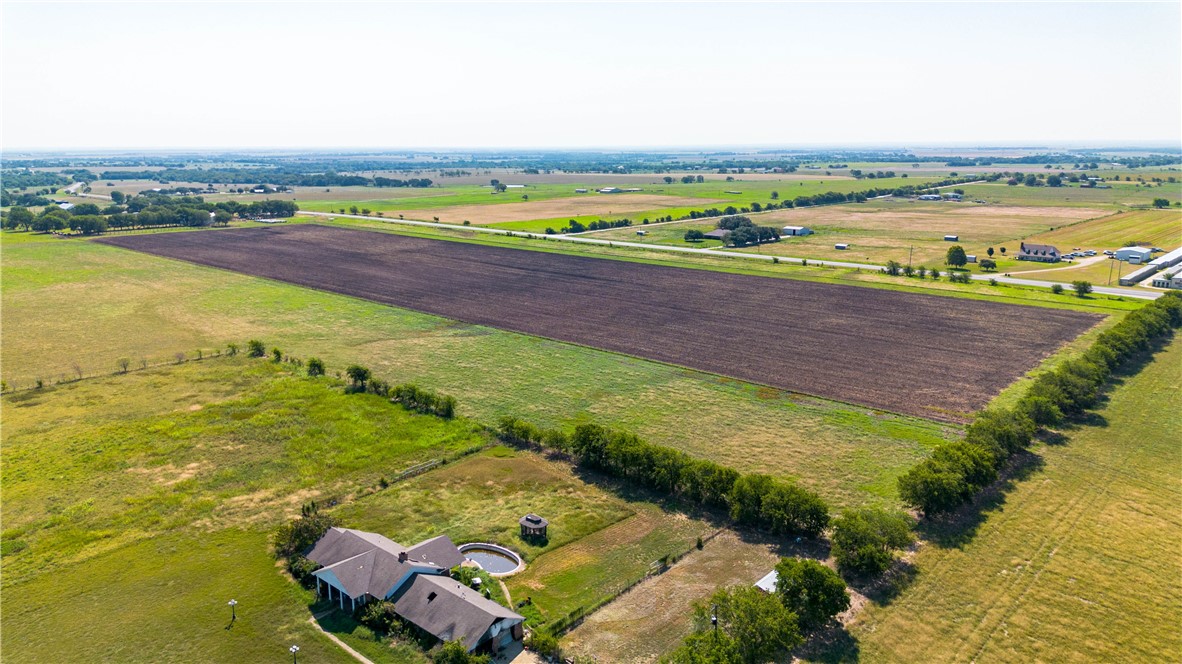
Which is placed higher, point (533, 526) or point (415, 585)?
point (415, 585)

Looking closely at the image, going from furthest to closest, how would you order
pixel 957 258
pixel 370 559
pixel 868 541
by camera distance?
pixel 957 258 < pixel 868 541 < pixel 370 559

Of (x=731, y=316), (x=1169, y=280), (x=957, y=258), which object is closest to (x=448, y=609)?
(x=731, y=316)

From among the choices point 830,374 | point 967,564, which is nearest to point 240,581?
point 967,564

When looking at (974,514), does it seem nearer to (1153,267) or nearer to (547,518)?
(547,518)

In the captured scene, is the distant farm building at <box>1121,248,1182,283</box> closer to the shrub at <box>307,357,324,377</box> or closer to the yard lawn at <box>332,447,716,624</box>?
the yard lawn at <box>332,447,716,624</box>

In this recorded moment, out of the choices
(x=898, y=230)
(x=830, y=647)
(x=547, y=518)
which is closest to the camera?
(x=830, y=647)

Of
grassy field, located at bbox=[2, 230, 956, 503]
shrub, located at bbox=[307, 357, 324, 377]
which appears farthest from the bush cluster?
shrub, located at bbox=[307, 357, 324, 377]

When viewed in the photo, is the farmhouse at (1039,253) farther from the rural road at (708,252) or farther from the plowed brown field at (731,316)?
the plowed brown field at (731,316)
